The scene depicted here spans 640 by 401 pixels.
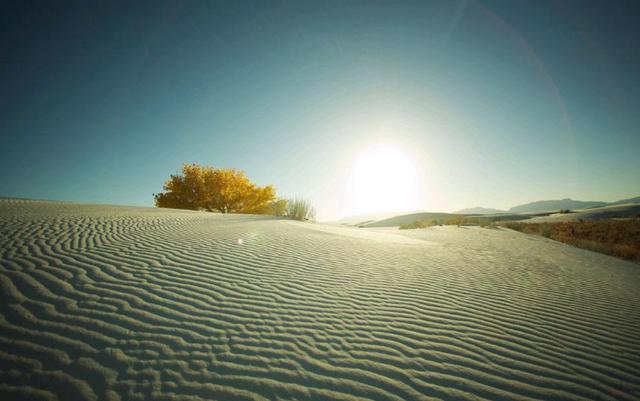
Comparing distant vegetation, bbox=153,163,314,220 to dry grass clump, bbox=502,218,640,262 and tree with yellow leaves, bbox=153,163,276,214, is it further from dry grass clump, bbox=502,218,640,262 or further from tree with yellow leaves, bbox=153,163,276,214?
dry grass clump, bbox=502,218,640,262

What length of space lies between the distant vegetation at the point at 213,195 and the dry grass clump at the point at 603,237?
52.4 feet

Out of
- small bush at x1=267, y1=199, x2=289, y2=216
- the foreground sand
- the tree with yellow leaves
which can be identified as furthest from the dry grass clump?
the tree with yellow leaves

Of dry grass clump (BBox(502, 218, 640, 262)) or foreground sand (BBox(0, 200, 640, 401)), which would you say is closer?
foreground sand (BBox(0, 200, 640, 401))

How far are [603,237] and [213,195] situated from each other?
925 inches

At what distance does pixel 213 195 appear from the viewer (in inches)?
787

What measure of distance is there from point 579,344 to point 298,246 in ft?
13.9

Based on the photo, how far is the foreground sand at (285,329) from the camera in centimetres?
177

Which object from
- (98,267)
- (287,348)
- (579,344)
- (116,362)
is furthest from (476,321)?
(98,267)

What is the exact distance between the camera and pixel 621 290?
4.65m

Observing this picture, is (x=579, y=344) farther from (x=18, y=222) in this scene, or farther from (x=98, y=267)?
(x=18, y=222)

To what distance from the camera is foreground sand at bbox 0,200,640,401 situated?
69.7 inches

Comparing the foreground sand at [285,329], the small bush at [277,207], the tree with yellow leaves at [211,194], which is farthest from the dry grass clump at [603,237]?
the tree with yellow leaves at [211,194]

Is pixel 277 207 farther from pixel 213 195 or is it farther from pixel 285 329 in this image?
pixel 285 329

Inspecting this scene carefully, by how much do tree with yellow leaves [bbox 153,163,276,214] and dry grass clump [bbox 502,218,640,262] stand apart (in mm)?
17610
